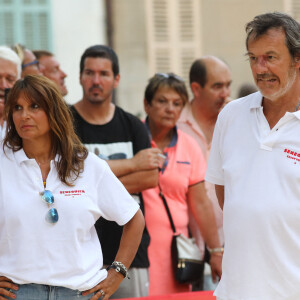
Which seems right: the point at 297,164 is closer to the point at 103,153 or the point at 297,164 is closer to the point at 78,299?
the point at 78,299

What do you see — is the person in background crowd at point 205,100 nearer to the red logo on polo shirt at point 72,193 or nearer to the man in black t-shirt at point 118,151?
the man in black t-shirt at point 118,151

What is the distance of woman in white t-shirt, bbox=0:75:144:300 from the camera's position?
336 cm

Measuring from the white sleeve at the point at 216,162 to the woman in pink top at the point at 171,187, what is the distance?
1327 mm

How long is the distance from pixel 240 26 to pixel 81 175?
6.34m

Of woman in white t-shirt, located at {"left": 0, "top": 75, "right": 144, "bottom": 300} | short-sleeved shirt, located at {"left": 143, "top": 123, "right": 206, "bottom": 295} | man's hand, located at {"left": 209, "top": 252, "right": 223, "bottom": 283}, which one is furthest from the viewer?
man's hand, located at {"left": 209, "top": 252, "right": 223, "bottom": 283}

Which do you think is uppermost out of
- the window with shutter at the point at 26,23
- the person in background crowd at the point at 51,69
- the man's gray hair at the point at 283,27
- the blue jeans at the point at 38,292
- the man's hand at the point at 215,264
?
the window with shutter at the point at 26,23

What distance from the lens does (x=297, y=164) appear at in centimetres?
329

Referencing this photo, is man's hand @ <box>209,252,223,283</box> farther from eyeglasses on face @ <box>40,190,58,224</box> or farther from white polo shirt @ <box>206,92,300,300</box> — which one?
eyeglasses on face @ <box>40,190,58,224</box>

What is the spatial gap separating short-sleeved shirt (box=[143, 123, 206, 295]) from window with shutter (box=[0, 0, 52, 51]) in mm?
4084

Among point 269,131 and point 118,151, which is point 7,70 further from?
point 269,131

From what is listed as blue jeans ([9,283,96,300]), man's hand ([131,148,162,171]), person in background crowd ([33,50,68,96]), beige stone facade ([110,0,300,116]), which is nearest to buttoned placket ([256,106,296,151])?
blue jeans ([9,283,96,300])

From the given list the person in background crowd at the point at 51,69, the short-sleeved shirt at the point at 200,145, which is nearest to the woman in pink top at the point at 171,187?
the short-sleeved shirt at the point at 200,145

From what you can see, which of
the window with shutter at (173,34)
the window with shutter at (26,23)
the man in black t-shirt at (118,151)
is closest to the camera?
the man in black t-shirt at (118,151)

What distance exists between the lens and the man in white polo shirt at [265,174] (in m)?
3.25
